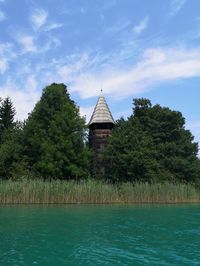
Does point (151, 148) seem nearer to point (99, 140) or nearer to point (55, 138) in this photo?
point (99, 140)

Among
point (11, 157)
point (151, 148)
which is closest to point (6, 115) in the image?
point (11, 157)

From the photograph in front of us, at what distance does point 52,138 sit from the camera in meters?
36.3

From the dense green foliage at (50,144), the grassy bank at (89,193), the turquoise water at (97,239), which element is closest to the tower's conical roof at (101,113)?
the dense green foliage at (50,144)

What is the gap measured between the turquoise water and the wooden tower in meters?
18.7

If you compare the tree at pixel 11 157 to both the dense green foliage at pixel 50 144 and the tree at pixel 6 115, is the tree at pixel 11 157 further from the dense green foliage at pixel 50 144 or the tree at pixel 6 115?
the tree at pixel 6 115

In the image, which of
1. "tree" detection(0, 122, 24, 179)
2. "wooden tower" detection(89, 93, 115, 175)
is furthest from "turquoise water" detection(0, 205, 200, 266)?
"wooden tower" detection(89, 93, 115, 175)

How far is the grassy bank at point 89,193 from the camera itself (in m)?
27.3

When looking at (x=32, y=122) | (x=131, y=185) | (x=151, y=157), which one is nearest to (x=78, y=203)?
(x=131, y=185)

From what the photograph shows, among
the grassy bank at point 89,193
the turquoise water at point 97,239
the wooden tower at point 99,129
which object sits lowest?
the turquoise water at point 97,239

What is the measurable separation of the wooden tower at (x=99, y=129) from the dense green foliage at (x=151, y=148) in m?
1.79

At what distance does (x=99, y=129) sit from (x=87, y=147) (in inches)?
149

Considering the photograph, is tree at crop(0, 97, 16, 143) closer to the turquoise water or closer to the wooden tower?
the wooden tower

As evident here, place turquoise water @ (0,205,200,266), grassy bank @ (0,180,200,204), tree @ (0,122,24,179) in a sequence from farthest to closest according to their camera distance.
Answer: tree @ (0,122,24,179) → grassy bank @ (0,180,200,204) → turquoise water @ (0,205,200,266)

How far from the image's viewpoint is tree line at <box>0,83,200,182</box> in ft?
114
